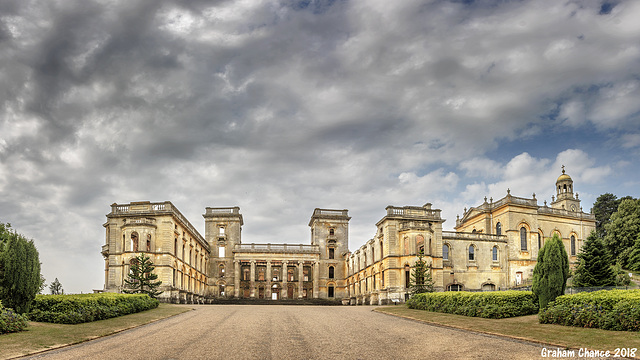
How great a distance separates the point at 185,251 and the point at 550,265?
147 feet

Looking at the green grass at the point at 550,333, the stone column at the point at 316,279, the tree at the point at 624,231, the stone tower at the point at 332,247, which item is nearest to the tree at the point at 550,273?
the green grass at the point at 550,333

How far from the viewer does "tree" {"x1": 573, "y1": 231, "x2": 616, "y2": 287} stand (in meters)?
43.0

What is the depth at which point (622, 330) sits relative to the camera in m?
17.3

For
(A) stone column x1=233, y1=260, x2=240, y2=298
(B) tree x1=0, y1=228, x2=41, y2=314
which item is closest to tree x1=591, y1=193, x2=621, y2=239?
(A) stone column x1=233, y1=260, x2=240, y2=298

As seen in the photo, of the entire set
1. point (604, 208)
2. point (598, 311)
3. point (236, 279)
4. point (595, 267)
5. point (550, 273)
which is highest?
point (604, 208)

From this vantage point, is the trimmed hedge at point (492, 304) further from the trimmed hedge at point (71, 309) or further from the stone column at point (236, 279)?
the stone column at point (236, 279)

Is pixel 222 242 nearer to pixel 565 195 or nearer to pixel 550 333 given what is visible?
pixel 565 195

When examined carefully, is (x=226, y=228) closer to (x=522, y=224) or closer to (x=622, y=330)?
(x=522, y=224)

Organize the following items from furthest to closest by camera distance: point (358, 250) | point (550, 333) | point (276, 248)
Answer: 1. point (276, 248)
2. point (358, 250)
3. point (550, 333)

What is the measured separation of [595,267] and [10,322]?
43.3m

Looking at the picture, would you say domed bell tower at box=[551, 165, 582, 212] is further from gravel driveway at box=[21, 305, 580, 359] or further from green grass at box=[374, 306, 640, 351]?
gravel driveway at box=[21, 305, 580, 359]

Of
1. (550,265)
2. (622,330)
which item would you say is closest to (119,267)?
(550,265)

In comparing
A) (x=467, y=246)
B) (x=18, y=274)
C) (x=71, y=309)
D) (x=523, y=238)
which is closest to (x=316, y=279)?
(x=467, y=246)

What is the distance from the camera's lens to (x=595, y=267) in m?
43.3
